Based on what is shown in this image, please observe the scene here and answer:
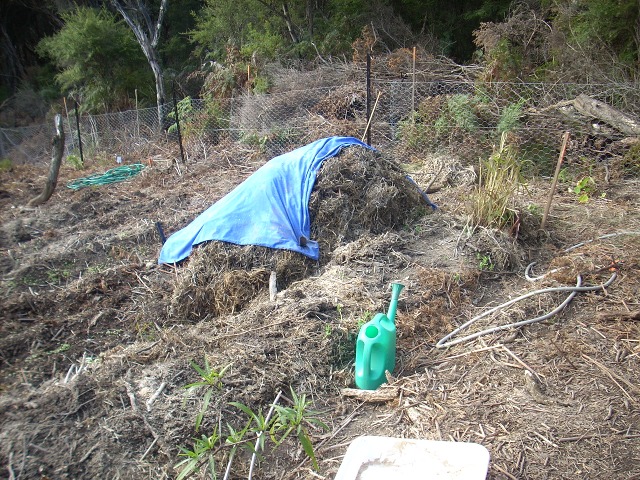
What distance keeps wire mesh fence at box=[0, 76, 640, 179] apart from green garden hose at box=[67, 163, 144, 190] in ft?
2.93

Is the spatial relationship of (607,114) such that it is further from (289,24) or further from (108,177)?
(289,24)

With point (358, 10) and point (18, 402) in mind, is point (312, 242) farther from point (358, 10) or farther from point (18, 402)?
point (358, 10)

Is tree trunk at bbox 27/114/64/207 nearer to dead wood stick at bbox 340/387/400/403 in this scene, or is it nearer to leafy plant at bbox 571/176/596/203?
dead wood stick at bbox 340/387/400/403

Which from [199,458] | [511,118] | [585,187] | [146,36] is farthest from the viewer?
[146,36]

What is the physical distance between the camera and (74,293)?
4.16 meters

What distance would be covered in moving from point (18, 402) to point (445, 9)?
12.7m

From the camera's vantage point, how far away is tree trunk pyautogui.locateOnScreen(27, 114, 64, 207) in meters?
6.02

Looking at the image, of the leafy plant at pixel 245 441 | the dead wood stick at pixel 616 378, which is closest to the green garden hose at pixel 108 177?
the leafy plant at pixel 245 441

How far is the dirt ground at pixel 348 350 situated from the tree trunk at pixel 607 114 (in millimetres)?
799

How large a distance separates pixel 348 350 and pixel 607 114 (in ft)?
14.6

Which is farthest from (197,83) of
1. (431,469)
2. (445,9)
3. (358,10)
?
(431,469)

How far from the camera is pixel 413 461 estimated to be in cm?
165

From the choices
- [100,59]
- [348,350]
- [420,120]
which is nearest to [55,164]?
[420,120]

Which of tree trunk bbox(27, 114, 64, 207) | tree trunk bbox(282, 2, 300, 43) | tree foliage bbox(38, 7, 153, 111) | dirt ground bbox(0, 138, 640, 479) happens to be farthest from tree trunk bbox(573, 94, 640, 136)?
tree foliage bbox(38, 7, 153, 111)
